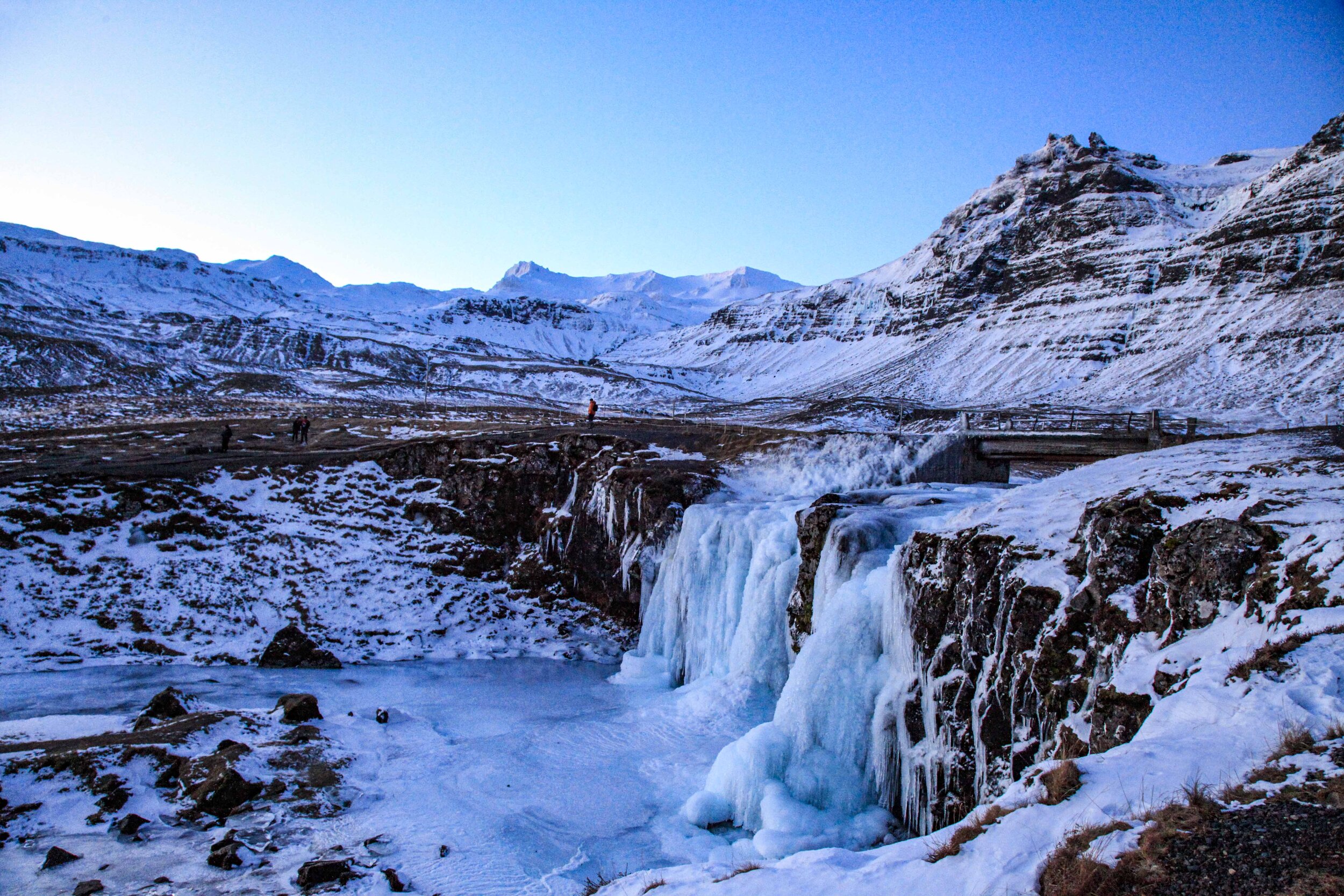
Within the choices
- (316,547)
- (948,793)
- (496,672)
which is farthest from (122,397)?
(948,793)

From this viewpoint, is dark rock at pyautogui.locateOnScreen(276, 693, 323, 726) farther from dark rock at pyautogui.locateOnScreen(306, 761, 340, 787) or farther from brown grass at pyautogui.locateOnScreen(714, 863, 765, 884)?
brown grass at pyautogui.locateOnScreen(714, 863, 765, 884)

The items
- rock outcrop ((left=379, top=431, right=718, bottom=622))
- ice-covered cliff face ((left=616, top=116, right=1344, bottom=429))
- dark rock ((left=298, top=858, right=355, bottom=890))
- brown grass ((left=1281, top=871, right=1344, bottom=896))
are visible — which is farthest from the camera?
ice-covered cliff face ((left=616, top=116, right=1344, bottom=429))

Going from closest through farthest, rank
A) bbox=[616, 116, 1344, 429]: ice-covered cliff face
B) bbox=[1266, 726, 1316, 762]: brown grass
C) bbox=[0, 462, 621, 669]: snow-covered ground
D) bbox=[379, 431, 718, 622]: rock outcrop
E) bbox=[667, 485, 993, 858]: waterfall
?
bbox=[1266, 726, 1316, 762]: brown grass
bbox=[667, 485, 993, 858]: waterfall
bbox=[0, 462, 621, 669]: snow-covered ground
bbox=[379, 431, 718, 622]: rock outcrop
bbox=[616, 116, 1344, 429]: ice-covered cliff face

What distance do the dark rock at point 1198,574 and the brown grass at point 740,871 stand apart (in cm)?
499

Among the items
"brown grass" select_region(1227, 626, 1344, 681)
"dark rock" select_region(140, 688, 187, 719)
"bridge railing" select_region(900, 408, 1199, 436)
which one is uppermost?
"bridge railing" select_region(900, 408, 1199, 436)

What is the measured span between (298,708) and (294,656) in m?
6.70

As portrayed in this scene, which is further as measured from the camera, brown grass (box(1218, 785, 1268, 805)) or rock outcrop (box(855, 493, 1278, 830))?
rock outcrop (box(855, 493, 1278, 830))

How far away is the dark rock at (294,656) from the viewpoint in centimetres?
2131

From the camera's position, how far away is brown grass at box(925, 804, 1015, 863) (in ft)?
18.6

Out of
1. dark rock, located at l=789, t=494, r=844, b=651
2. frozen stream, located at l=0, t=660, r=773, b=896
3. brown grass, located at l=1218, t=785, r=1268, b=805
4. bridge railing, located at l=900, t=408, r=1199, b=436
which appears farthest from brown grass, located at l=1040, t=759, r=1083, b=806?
bridge railing, located at l=900, t=408, r=1199, b=436

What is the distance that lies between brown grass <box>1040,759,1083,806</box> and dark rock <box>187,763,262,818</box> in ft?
39.2

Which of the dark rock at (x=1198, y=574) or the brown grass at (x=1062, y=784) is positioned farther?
the dark rock at (x=1198, y=574)

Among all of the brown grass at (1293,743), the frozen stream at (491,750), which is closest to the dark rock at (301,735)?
the frozen stream at (491,750)

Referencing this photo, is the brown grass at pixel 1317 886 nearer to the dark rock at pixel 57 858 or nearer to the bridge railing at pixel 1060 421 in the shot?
the dark rock at pixel 57 858
